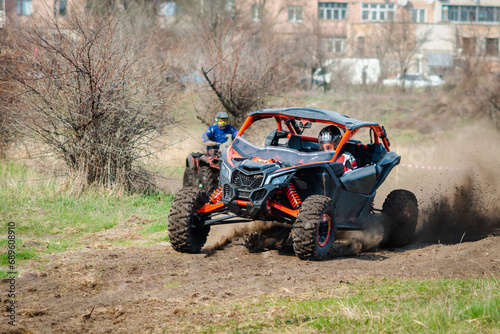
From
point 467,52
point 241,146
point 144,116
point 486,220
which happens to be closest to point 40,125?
point 144,116

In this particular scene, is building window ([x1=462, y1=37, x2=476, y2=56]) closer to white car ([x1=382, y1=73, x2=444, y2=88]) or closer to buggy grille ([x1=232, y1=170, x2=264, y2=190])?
white car ([x1=382, y1=73, x2=444, y2=88])

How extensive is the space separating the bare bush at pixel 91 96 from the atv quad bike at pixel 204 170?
1422 mm

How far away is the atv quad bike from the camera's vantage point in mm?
11969

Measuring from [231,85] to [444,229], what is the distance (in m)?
8.01

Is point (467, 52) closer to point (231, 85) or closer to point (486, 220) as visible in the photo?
point (231, 85)

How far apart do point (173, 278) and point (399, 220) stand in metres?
4.47

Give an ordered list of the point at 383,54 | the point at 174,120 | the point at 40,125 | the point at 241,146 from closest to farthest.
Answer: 1. the point at 241,146
2. the point at 40,125
3. the point at 174,120
4. the point at 383,54

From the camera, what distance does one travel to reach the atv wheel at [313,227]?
25.1ft

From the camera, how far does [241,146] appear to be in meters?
9.09

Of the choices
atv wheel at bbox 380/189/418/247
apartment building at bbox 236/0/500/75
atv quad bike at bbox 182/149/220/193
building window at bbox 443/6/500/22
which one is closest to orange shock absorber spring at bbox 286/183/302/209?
atv wheel at bbox 380/189/418/247

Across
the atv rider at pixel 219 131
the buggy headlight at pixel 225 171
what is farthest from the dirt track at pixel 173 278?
the atv rider at pixel 219 131

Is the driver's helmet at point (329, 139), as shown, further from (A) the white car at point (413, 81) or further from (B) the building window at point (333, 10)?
(B) the building window at point (333, 10)

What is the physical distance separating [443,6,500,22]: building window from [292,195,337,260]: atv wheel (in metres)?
63.5

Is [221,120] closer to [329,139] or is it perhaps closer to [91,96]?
[91,96]
